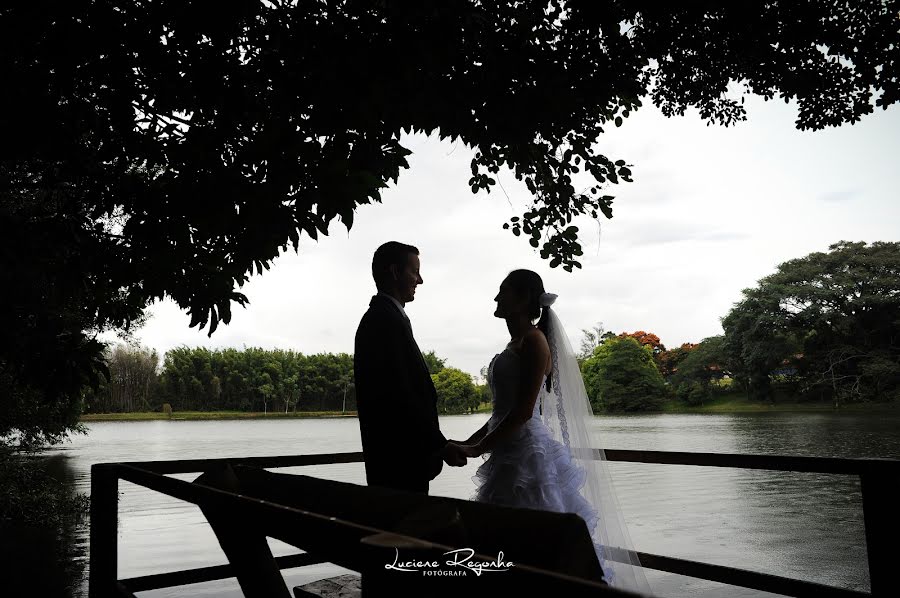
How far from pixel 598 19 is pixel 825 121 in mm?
2474

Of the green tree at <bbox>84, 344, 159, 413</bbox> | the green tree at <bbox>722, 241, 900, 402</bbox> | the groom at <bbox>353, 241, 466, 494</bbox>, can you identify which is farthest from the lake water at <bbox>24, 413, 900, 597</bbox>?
the green tree at <bbox>84, 344, 159, 413</bbox>

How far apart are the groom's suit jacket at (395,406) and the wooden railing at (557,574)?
0.51m

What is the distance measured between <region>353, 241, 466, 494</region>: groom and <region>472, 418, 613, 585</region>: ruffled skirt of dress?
0.47m

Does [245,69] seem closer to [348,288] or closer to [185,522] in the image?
[185,522]

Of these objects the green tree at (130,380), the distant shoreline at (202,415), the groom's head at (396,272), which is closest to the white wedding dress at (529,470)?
the groom's head at (396,272)

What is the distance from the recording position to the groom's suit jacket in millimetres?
2932

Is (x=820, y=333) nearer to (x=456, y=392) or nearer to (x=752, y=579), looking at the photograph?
(x=456, y=392)

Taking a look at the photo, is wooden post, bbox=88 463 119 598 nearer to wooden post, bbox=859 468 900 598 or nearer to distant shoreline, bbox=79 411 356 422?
wooden post, bbox=859 468 900 598

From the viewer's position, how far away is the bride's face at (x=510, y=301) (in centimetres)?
349

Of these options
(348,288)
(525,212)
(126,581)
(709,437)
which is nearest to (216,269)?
(126,581)

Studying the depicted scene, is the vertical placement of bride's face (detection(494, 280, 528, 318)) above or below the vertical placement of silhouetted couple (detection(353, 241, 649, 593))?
above

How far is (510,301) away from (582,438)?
942mm

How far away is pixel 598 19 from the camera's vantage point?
514 centimetres

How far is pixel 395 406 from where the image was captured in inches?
117
